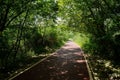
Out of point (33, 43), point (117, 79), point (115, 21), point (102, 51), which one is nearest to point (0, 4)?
point (115, 21)

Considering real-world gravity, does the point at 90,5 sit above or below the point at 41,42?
above

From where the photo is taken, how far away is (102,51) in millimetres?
22125

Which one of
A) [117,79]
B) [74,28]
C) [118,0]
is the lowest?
[117,79]

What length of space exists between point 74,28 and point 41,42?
569 centimetres

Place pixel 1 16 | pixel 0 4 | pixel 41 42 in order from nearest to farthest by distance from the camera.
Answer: pixel 0 4 → pixel 1 16 → pixel 41 42

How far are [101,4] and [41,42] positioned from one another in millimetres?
17225

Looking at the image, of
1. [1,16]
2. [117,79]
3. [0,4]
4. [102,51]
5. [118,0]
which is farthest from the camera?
[102,51]

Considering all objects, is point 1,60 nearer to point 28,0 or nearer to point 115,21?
point 28,0

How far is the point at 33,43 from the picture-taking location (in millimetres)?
29375

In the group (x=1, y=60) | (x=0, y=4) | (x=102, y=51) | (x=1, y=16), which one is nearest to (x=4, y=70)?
(x=1, y=60)

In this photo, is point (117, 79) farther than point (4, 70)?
No

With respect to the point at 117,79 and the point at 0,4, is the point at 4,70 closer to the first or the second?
the point at 0,4

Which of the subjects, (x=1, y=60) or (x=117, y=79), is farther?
(x=1, y=60)

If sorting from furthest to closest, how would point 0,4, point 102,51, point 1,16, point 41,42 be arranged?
point 41,42 → point 102,51 → point 1,16 → point 0,4
